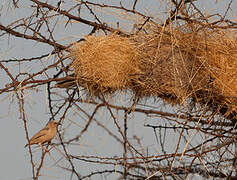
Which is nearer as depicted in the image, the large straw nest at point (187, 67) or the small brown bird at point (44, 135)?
the small brown bird at point (44, 135)

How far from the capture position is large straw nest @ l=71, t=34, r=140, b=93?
2.15 meters

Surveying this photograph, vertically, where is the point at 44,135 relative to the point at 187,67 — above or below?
below

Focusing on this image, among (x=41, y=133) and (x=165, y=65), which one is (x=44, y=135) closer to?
(x=41, y=133)

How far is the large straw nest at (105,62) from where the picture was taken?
7.05ft

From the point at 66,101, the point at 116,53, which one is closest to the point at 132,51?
the point at 116,53

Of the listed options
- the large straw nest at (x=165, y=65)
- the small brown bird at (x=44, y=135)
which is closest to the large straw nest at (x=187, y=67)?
the large straw nest at (x=165, y=65)

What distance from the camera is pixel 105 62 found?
2154 millimetres

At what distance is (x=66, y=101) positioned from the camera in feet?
8.00

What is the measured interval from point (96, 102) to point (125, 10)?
18.4 inches

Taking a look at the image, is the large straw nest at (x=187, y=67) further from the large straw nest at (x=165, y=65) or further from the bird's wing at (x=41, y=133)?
the bird's wing at (x=41, y=133)

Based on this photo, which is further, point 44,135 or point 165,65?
point 165,65

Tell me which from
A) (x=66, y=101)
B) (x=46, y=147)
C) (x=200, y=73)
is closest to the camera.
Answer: (x=46, y=147)

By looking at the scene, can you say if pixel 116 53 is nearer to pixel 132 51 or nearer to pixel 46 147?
pixel 132 51

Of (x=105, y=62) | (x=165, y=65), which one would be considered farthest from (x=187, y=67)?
(x=105, y=62)
